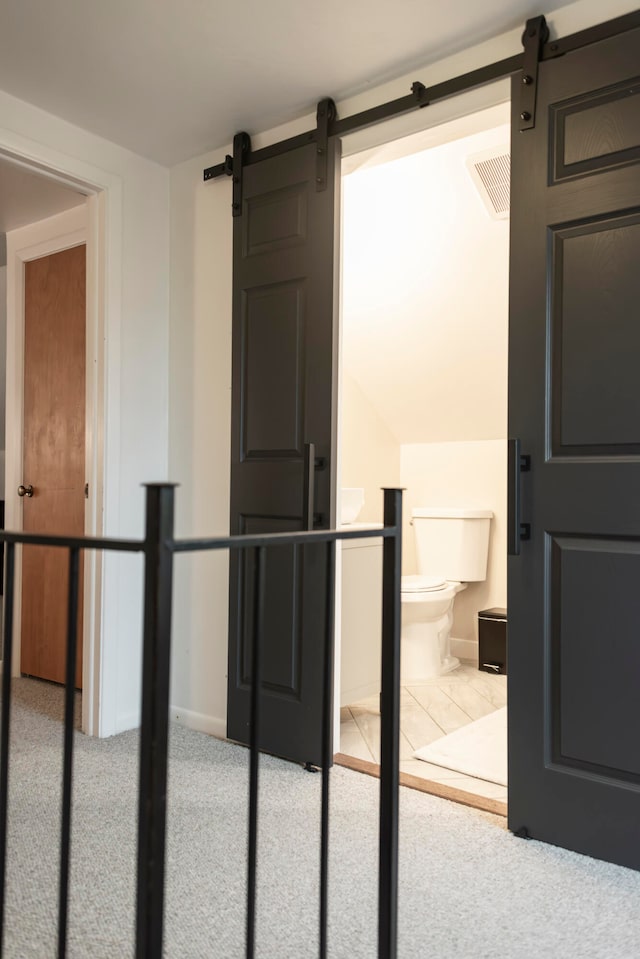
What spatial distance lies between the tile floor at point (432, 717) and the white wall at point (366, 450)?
41.3 inches

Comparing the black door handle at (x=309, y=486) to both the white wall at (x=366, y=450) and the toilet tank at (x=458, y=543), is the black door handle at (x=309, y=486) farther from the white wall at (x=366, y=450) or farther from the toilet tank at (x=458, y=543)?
the toilet tank at (x=458, y=543)

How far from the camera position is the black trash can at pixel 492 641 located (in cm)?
378

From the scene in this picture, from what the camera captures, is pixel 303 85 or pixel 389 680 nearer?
pixel 389 680

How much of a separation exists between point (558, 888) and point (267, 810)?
0.84 m

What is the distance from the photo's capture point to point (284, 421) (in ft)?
8.68

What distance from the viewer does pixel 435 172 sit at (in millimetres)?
3090

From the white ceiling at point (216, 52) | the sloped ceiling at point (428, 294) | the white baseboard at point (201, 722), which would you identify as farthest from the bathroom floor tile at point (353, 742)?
the white ceiling at point (216, 52)

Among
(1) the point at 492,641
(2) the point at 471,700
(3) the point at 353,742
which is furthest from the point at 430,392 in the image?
(3) the point at 353,742

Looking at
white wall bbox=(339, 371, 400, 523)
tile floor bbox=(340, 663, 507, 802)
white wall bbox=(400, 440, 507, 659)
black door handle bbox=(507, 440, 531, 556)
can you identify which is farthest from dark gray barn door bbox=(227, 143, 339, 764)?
white wall bbox=(400, 440, 507, 659)

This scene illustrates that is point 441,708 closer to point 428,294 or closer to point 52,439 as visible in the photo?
point 428,294

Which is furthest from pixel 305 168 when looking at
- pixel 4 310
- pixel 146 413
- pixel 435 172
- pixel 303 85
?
pixel 4 310

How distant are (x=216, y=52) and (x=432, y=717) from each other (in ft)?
8.52

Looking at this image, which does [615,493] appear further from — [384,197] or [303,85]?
[384,197]

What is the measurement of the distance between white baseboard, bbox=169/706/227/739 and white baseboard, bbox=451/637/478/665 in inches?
68.2
